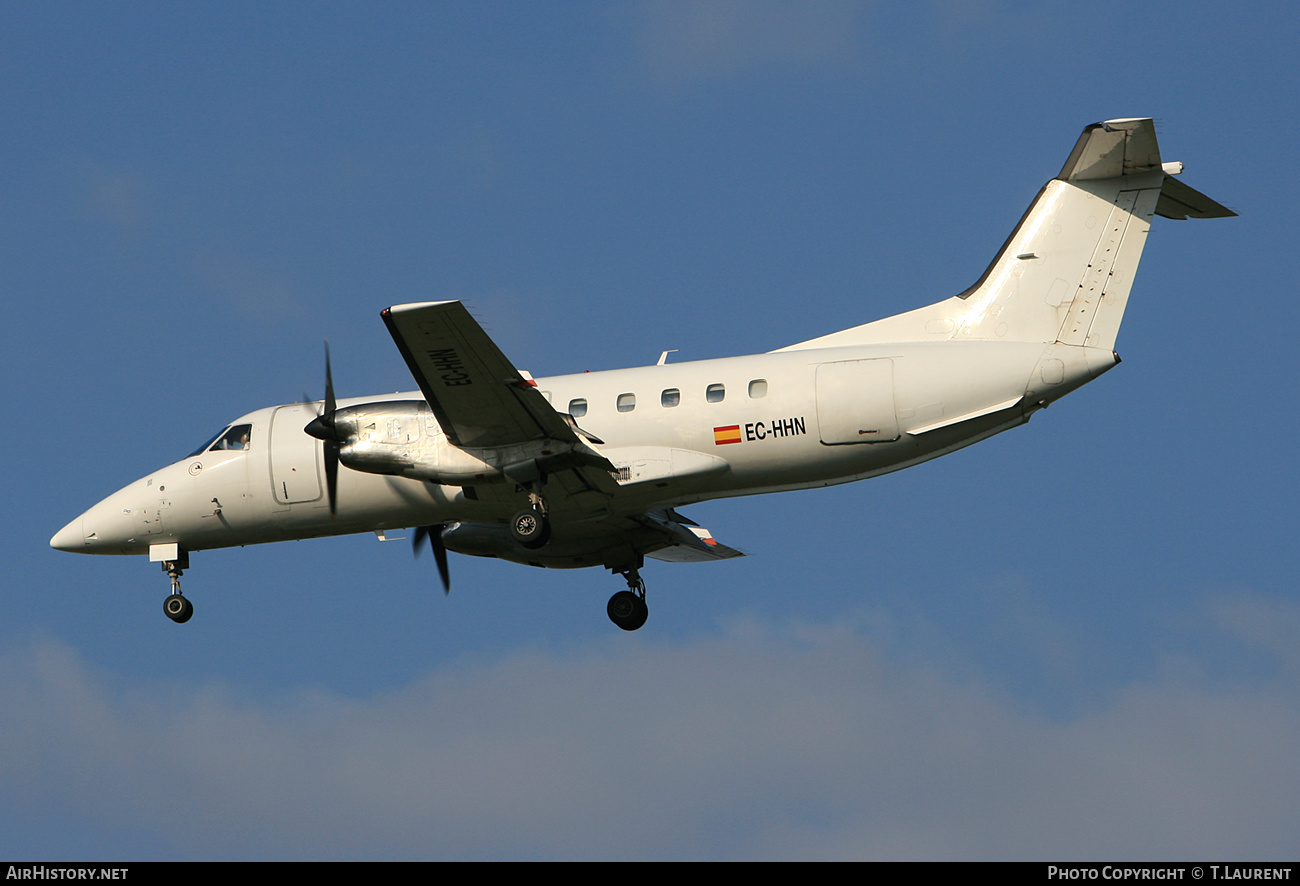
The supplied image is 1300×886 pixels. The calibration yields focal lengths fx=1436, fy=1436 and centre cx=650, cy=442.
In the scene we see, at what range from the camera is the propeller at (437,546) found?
25.5 metres

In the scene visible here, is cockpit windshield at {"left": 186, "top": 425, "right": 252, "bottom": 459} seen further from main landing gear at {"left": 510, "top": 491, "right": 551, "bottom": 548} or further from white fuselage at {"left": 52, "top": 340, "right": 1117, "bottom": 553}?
main landing gear at {"left": 510, "top": 491, "right": 551, "bottom": 548}

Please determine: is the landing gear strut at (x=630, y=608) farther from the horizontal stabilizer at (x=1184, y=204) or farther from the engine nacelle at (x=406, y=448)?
the horizontal stabilizer at (x=1184, y=204)

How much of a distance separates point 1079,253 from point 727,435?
237 inches

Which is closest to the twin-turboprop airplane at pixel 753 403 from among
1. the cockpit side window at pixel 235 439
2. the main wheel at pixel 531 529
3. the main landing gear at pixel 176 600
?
the main wheel at pixel 531 529

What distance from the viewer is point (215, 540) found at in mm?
23828

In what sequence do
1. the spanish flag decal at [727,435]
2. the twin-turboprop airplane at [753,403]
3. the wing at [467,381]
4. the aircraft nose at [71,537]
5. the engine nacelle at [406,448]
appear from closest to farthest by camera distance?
the wing at [467,381], the twin-turboprop airplane at [753,403], the spanish flag decal at [727,435], the engine nacelle at [406,448], the aircraft nose at [71,537]

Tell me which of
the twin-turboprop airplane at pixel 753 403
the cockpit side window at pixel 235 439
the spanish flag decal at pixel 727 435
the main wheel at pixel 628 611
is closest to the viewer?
the twin-turboprop airplane at pixel 753 403

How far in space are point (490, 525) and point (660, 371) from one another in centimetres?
498

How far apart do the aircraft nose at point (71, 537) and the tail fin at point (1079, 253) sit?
12232mm

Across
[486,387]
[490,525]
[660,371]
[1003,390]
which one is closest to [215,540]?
[490,525]

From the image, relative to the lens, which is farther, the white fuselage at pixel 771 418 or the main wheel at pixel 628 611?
the main wheel at pixel 628 611

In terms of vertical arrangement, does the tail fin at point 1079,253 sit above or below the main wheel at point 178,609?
above
